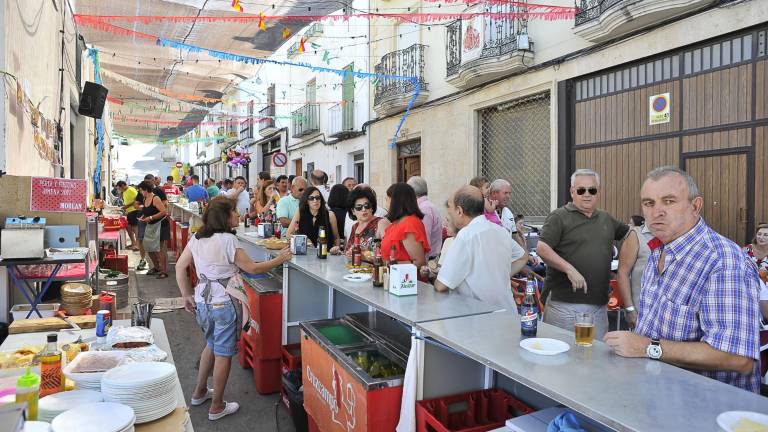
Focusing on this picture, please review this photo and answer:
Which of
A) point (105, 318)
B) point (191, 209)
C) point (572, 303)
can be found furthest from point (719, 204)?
point (191, 209)

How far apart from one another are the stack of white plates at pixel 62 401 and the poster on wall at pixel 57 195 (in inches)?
151

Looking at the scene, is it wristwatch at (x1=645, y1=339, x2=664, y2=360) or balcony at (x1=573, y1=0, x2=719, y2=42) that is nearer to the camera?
wristwatch at (x1=645, y1=339, x2=664, y2=360)

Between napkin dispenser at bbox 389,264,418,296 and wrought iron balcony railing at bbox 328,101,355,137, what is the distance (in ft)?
46.3

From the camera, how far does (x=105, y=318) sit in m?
2.88

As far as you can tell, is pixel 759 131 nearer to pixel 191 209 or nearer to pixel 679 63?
pixel 679 63

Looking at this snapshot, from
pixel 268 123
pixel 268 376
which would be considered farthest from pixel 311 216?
pixel 268 123

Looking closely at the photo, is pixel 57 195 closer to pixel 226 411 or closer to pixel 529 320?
pixel 226 411

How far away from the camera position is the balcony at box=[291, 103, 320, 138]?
20.0 m

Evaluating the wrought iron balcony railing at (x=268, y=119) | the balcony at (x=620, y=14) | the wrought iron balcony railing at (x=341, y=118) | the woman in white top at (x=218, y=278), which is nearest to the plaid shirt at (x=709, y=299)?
the woman in white top at (x=218, y=278)

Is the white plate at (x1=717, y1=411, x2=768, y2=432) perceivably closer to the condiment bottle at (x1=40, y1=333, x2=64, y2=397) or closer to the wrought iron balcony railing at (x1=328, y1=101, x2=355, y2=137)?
the condiment bottle at (x1=40, y1=333, x2=64, y2=397)

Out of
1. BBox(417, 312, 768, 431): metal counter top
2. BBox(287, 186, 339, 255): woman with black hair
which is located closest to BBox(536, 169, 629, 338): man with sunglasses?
BBox(417, 312, 768, 431): metal counter top

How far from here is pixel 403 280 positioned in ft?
10.8

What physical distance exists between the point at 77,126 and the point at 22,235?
33.9 ft

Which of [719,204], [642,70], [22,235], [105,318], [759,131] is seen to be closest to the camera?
[105,318]
